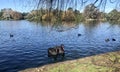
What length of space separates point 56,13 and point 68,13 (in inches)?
12.4

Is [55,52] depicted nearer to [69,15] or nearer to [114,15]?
[114,15]

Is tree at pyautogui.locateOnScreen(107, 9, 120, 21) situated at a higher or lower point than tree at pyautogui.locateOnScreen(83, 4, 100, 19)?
lower

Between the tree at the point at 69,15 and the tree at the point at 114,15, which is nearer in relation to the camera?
the tree at the point at 69,15

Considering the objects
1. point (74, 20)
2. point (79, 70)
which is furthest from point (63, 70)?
point (74, 20)

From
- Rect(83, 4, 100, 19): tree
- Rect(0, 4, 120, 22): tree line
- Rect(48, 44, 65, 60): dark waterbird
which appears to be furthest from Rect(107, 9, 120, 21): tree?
Rect(48, 44, 65, 60): dark waterbird

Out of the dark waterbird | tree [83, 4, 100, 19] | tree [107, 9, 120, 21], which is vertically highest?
tree [83, 4, 100, 19]

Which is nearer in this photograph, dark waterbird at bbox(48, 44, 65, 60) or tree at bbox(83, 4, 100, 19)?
tree at bbox(83, 4, 100, 19)

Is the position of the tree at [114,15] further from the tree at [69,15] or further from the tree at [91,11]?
the tree at [69,15]

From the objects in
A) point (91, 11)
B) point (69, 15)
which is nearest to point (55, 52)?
point (91, 11)

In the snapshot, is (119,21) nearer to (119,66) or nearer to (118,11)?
(118,11)

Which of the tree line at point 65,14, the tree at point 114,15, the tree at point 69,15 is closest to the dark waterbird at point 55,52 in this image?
the tree at point 114,15

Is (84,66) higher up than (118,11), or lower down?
lower down

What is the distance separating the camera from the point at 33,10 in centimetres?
351

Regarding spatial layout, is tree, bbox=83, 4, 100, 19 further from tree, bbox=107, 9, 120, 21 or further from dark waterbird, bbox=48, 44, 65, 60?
dark waterbird, bbox=48, 44, 65, 60
